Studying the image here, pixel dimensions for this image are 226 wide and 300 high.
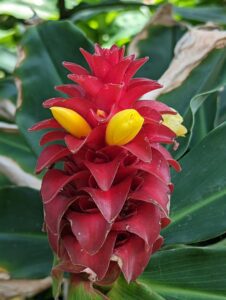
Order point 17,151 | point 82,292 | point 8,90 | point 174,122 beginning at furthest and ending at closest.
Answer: point 8,90 → point 17,151 → point 174,122 → point 82,292

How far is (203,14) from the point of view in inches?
63.6

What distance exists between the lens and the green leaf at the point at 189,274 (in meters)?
0.92

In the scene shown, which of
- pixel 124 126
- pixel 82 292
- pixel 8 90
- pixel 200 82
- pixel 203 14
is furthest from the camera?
pixel 203 14

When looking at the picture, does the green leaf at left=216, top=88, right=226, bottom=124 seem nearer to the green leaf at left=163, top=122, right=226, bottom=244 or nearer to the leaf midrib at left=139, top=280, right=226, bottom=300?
the green leaf at left=163, top=122, right=226, bottom=244

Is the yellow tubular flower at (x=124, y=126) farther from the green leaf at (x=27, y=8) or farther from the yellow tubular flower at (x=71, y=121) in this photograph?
the green leaf at (x=27, y=8)

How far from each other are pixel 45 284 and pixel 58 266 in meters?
0.30

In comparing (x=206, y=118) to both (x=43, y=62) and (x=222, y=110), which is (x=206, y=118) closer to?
(x=222, y=110)

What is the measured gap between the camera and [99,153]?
83 centimetres

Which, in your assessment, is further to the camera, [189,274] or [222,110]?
[222,110]

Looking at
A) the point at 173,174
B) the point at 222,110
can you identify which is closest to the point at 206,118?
the point at 222,110

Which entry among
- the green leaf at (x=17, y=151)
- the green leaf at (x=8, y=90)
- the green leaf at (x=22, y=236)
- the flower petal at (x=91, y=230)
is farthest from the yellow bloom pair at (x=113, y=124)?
the green leaf at (x=8, y=90)

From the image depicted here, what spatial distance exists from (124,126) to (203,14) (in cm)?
94

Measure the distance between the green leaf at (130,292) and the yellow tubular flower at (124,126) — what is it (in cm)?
24

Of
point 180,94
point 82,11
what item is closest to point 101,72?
point 180,94
